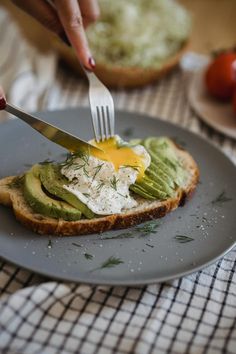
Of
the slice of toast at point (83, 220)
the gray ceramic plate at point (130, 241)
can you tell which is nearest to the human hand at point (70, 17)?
the gray ceramic plate at point (130, 241)

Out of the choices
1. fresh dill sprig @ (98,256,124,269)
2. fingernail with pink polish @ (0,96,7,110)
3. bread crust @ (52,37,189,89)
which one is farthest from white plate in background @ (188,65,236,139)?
fingernail with pink polish @ (0,96,7,110)

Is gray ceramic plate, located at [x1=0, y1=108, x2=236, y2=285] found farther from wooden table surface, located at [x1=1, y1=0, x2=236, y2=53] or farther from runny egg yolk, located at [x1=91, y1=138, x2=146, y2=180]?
wooden table surface, located at [x1=1, y1=0, x2=236, y2=53]

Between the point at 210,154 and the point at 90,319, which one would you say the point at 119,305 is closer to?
the point at 90,319

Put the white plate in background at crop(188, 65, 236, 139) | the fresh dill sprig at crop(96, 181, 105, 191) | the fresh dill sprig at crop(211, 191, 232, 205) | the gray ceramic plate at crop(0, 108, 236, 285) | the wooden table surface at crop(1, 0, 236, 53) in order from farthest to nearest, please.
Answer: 1. the wooden table surface at crop(1, 0, 236, 53)
2. the white plate in background at crop(188, 65, 236, 139)
3. the fresh dill sprig at crop(211, 191, 232, 205)
4. the fresh dill sprig at crop(96, 181, 105, 191)
5. the gray ceramic plate at crop(0, 108, 236, 285)

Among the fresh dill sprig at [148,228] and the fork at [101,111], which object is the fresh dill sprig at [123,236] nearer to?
the fresh dill sprig at [148,228]

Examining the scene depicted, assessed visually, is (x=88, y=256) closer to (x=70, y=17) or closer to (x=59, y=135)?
(x=59, y=135)
